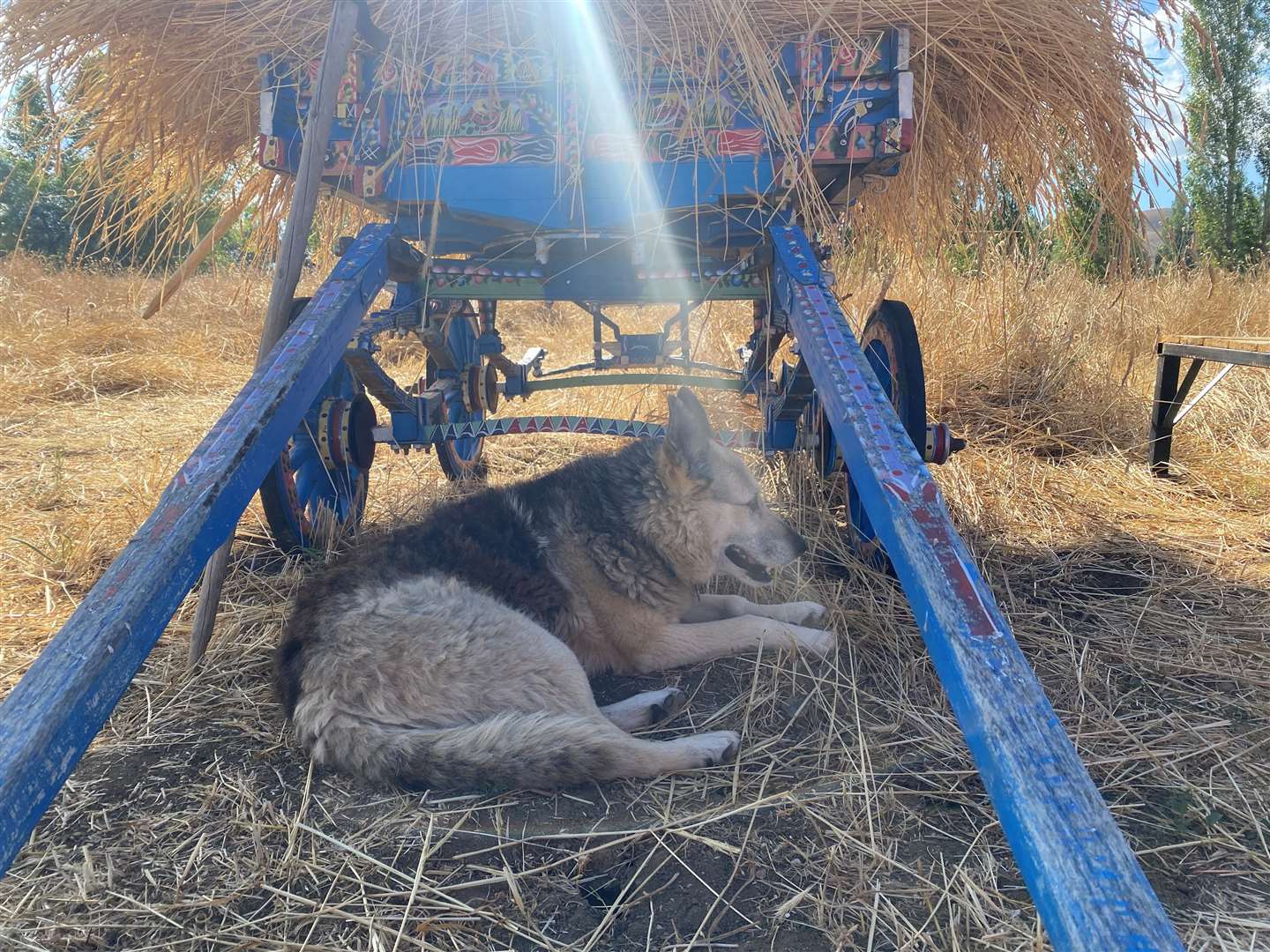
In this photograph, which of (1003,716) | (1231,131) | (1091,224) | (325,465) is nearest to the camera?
(1003,716)

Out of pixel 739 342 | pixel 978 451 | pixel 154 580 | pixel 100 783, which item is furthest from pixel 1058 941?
pixel 739 342

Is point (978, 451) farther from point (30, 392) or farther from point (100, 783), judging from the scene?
point (30, 392)

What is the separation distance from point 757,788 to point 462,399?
2995 mm

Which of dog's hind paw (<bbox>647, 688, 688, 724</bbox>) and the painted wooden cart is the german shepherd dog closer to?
dog's hind paw (<bbox>647, 688, 688, 724</bbox>)

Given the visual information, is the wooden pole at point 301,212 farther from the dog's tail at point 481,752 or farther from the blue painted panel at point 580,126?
the dog's tail at point 481,752

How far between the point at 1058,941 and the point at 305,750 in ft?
5.95

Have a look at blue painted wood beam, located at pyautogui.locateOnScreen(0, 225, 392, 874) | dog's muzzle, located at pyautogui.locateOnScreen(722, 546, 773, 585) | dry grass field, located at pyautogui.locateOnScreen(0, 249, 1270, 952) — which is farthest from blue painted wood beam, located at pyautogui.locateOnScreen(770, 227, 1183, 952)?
blue painted wood beam, located at pyautogui.locateOnScreen(0, 225, 392, 874)

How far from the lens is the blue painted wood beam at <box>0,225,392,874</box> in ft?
3.92

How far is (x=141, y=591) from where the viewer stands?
57.3 inches

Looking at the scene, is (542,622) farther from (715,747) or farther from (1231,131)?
(1231,131)

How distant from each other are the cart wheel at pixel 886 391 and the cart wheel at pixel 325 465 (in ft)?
6.57

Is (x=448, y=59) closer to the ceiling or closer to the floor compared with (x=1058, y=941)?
closer to the ceiling

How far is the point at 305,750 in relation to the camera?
2.09 metres

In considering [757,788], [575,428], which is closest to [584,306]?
[575,428]
